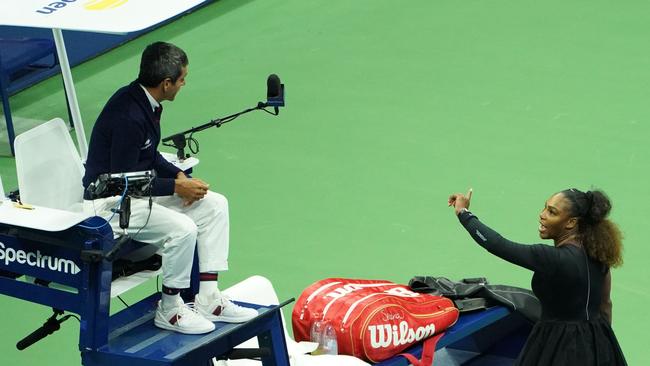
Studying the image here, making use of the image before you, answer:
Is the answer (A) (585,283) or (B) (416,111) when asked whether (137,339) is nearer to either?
(A) (585,283)

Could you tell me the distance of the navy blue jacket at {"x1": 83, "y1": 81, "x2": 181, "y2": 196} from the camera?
5676 millimetres

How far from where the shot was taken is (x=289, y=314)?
8.17 meters

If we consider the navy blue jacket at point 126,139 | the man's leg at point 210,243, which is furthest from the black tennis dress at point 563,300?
the navy blue jacket at point 126,139

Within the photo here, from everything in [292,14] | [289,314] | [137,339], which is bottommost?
[289,314]

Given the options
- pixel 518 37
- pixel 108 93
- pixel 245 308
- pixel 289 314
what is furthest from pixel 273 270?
pixel 518 37

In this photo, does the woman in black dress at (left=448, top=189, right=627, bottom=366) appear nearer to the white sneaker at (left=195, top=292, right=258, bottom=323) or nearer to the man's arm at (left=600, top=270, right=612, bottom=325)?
the man's arm at (left=600, top=270, right=612, bottom=325)

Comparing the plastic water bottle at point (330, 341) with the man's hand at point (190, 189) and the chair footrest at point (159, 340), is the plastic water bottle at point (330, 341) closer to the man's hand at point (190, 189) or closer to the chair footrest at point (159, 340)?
the chair footrest at point (159, 340)

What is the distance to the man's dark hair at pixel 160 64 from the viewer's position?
5.77 meters

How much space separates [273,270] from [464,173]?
6.36 ft

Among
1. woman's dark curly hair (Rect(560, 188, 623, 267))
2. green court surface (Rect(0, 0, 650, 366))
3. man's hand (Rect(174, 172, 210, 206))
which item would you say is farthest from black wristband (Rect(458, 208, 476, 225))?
green court surface (Rect(0, 0, 650, 366))

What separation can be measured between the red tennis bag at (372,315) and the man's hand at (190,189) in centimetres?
111

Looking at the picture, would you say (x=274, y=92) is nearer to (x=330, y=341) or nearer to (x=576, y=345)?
(x=330, y=341)

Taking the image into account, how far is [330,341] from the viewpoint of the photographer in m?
6.57

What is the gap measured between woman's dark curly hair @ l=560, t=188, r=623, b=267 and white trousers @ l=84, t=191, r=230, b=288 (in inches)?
64.7
